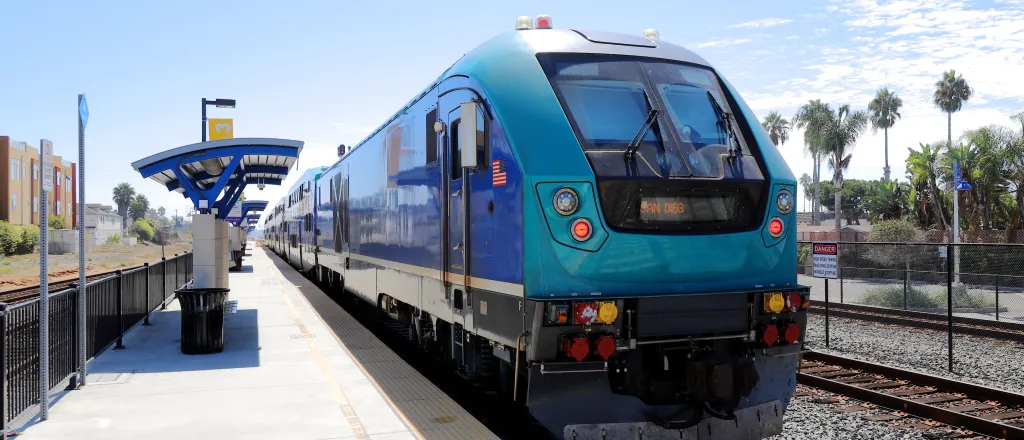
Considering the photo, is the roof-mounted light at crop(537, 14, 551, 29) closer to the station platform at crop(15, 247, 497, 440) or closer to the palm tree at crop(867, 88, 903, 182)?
the station platform at crop(15, 247, 497, 440)

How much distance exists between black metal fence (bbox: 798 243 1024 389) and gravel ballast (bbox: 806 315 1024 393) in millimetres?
12

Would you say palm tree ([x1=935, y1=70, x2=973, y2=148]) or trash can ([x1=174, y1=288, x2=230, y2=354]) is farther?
palm tree ([x1=935, y1=70, x2=973, y2=148])

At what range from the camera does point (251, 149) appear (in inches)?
477

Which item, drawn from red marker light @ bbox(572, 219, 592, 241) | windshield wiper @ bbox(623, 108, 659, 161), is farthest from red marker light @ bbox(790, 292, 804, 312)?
red marker light @ bbox(572, 219, 592, 241)

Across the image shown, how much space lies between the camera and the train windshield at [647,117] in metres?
5.85

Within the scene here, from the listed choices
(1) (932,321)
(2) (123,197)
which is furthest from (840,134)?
(2) (123,197)

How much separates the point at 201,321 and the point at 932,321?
42.6 ft

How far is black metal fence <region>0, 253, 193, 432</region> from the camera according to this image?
6.46 m

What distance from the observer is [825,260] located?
12.4 metres

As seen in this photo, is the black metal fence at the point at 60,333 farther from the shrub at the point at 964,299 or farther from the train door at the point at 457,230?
the shrub at the point at 964,299

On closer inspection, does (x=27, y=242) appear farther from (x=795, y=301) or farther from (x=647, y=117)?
(x=795, y=301)

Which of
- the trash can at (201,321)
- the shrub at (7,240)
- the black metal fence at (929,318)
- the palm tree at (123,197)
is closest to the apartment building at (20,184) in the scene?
the shrub at (7,240)

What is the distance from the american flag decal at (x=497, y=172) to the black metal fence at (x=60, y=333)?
3.99m

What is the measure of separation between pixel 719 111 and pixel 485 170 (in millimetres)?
2048
